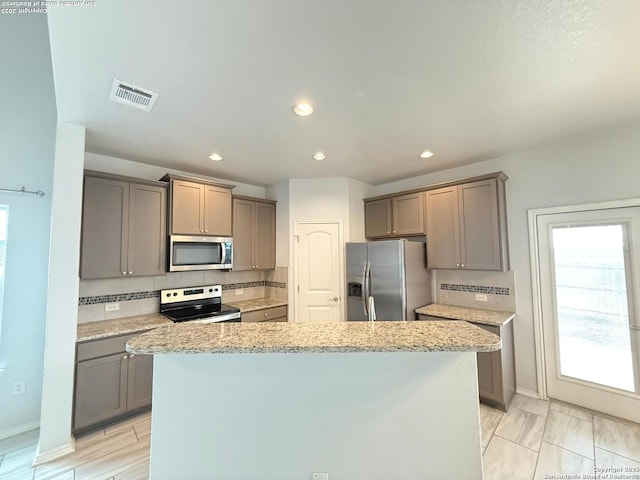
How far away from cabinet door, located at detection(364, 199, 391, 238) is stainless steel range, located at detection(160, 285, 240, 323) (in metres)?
2.19

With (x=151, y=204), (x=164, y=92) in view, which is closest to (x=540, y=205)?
(x=164, y=92)

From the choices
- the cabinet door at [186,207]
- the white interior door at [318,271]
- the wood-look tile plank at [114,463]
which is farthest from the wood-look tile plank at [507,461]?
the cabinet door at [186,207]

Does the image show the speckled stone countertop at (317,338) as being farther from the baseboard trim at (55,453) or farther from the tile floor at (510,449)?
the baseboard trim at (55,453)

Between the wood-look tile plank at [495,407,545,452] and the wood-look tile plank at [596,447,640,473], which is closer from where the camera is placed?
the wood-look tile plank at [596,447,640,473]

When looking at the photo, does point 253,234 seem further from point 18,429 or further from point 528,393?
point 528,393

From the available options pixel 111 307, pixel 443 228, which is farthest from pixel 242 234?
pixel 443 228

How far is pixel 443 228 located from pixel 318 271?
5.74ft

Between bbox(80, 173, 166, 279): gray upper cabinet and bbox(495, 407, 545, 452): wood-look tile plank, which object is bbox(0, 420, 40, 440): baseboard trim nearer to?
bbox(80, 173, 166, 279): gray upper cabinet

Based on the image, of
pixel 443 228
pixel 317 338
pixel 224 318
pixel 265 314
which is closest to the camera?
pixel 317 338

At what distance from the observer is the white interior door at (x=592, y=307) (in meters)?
2.42

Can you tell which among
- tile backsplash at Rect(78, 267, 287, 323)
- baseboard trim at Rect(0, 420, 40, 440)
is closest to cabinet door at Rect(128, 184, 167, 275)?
tile backsplash at Rect(78, 267, 287, 323)

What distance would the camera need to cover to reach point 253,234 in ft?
12.8

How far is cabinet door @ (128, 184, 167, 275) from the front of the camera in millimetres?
2844

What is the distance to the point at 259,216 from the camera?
3992 mm
